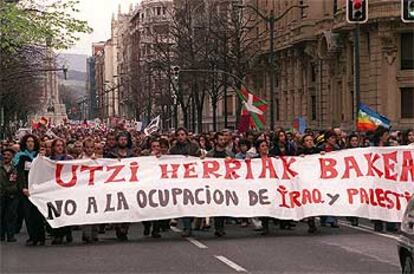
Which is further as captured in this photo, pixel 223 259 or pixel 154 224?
pixel 154 224

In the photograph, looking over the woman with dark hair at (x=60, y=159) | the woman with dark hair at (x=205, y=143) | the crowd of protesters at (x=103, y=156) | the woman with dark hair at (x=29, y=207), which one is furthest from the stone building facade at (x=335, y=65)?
the woman with dark hair at (x=29, y=207)

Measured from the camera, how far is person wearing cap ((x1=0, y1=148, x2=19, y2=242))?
1538 cm

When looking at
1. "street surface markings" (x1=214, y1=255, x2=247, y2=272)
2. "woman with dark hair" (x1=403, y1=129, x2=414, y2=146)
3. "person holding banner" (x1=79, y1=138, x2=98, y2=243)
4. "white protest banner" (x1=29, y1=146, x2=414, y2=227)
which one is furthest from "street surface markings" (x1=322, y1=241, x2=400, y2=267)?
"woman with dark hair" (x1=403, y1=129, x2=414, y2=146)

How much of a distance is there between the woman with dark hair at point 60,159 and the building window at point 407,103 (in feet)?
126

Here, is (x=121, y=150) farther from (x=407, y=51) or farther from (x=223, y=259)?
(x=407, y=51)

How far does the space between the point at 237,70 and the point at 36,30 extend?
24.2 metres

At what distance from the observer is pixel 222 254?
13102 mm

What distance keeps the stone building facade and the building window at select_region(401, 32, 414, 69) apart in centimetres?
6

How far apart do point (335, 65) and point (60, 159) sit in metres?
45.1

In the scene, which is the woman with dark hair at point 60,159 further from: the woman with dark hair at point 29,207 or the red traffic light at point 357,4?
the red traffic light at point 357,4

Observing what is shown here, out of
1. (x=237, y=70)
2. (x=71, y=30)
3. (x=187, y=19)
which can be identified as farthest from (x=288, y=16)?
(x=71, y=30)

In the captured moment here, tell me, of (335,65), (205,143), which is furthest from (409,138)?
(335,65)

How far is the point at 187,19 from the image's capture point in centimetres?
6169

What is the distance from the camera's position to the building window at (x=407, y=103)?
52.0 metres
